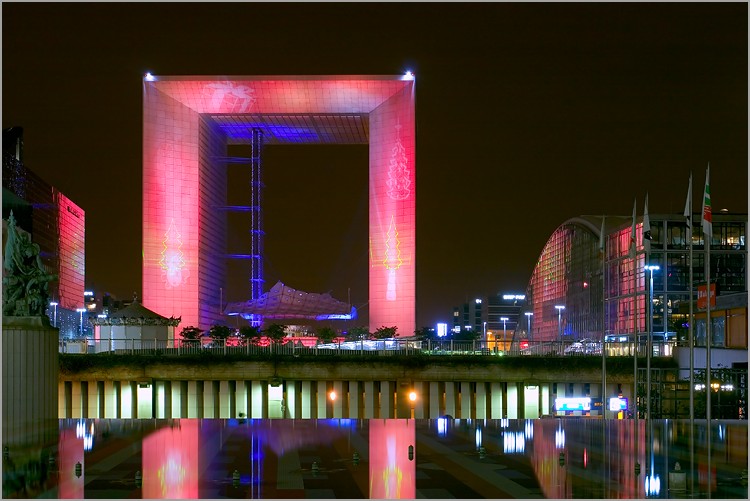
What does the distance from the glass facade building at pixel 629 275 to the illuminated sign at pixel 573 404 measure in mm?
11133

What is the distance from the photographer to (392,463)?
2853cm

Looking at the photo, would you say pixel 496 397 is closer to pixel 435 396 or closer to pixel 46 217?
pixel 435 396

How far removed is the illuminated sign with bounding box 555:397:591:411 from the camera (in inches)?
2347

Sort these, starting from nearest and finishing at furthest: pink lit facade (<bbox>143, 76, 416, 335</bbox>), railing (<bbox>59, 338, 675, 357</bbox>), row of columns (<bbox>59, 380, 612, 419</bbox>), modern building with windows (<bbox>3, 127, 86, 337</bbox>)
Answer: row of columns (<bbox>59, 380, 612, 419</bbox>) < railing (<bbox>59, 338, 675, 357</bbox>) < pink lit facade (<bbox>143, 76, 416, 335</bbox>) < modern building with windows (<bbox>3, 127, 86, 337</bbox>)

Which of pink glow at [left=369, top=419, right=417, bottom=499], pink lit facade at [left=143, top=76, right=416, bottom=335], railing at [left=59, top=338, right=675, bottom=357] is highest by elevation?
pink lit facade at [left=143, top=76, right=416, bottom=335]

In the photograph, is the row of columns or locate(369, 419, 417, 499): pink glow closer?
locate(369, 419, 417, 499): pink glow

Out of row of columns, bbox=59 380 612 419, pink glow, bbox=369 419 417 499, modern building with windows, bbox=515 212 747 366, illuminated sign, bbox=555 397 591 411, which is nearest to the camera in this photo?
pink glow, bbox=369 419 417 499

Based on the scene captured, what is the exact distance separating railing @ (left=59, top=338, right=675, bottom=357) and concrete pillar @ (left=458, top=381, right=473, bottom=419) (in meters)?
1.95

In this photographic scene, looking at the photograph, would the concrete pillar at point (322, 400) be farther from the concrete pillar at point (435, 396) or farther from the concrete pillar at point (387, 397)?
the concrete pillar at point (435, 396)

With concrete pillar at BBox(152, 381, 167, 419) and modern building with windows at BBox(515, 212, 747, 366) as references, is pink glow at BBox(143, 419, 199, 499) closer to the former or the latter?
concrete pillar at BBox(152, 381, 167, 419)

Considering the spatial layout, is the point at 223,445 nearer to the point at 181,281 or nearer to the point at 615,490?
the point at 615,490

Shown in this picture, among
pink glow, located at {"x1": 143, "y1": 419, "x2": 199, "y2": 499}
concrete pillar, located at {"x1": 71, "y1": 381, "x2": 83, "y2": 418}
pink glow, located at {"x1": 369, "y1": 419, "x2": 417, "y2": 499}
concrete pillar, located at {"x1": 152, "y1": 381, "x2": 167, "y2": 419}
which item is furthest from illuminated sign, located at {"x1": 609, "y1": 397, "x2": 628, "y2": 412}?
concrete pillar, located at {"x1": 71, "y1": 381, "x2": 83, "y2": 418}

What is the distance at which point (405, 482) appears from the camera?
24.7 metres

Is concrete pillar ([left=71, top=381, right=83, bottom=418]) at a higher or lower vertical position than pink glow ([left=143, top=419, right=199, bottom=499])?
lower
